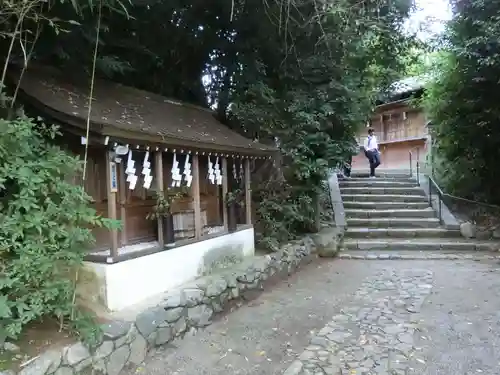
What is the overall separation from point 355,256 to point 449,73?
5.42 m

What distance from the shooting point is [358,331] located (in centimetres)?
491

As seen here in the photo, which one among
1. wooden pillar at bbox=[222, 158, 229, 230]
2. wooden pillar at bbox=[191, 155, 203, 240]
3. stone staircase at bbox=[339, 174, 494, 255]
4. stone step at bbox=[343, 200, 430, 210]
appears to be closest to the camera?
wooden pillar at bbox=[191, 155, 203, 240]

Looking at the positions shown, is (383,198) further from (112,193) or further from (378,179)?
(112,193)

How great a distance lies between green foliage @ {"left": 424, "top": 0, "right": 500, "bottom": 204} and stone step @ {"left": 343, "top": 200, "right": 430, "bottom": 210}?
1.01 m

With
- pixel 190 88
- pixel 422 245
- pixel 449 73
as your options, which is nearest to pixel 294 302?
pixel 422 245

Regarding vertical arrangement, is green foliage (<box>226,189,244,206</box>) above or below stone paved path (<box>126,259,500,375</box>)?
above

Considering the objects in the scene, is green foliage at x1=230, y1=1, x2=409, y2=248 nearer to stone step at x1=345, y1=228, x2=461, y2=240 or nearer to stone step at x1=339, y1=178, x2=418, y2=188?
stone step at x1=345, y1=228, x2=461, y2=240

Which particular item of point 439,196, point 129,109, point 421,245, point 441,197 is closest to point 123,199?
point 129,109

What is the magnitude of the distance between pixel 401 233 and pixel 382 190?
91.6 inches

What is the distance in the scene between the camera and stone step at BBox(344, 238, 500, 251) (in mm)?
A: 9141

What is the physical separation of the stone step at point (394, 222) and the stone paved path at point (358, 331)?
3.04 m

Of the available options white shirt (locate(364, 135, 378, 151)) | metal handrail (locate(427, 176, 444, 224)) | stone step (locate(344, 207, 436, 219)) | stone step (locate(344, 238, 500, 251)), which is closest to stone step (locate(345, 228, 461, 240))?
stone step (locate(344, 238, 500, 251))

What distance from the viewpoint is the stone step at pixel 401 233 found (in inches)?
391

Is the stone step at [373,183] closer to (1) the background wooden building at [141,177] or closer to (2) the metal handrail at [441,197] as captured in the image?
(2) the metal handrail at [441,197]
